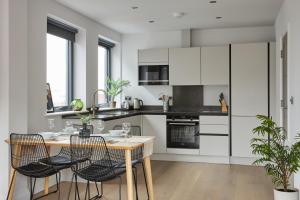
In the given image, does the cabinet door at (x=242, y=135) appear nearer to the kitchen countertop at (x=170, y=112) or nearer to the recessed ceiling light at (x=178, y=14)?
the kitchen countertop at (x=170, y=112)

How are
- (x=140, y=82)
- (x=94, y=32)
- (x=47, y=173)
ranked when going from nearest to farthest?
1. (x=47, y=173)
2. (x=94, y=32)
3. (x=140, y=82)

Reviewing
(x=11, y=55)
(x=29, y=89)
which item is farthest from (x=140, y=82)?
(x=11, y=55)

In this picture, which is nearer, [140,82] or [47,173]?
[47,173]

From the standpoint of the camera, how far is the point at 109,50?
7273mm

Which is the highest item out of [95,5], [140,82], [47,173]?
[95,5]

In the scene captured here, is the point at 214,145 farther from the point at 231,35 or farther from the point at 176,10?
the point at 176,10

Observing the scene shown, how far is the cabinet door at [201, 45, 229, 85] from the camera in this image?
629 centimetres

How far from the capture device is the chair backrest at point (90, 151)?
3.34m

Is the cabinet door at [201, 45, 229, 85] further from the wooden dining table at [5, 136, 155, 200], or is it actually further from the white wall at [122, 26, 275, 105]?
the wooden dining table at [5, 136, 155, 200]

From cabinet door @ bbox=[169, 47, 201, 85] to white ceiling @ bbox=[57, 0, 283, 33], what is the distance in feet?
1.69

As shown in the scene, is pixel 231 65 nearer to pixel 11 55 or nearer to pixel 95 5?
pixel 95 5

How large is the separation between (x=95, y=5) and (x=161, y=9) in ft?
3.37

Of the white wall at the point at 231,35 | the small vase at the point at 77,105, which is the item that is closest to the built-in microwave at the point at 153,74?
the white wall at the point at 231,35

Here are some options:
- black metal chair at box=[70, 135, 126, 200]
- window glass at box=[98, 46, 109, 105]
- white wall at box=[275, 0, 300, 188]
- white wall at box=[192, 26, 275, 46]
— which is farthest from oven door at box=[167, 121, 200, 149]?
black metal chair at box=[70, 135, 126, 200]
